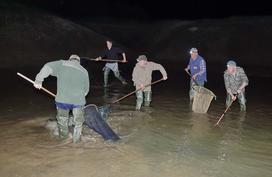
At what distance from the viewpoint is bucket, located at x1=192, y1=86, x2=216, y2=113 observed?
12531 mm

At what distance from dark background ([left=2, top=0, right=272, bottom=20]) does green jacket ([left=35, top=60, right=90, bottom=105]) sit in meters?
37.6

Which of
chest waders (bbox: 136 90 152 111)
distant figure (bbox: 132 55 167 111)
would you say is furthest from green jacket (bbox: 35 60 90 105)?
chest waders (bbox: 136 90 152 111)

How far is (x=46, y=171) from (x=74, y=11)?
41750mm

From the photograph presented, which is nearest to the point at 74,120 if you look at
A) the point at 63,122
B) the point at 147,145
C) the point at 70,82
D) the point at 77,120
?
the point at 77,120

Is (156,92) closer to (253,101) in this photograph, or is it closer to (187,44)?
(253,101)

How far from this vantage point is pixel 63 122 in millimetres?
9172

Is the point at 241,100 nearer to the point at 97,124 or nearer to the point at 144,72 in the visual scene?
the point at 144,72

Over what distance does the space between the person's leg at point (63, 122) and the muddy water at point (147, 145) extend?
23 centimetres

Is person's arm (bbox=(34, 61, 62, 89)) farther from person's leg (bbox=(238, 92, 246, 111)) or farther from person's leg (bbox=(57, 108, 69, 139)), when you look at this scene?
person's leg (bbox=(238, 92, 246, 111))

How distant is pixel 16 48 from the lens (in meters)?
26.2

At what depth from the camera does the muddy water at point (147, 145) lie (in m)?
7.69

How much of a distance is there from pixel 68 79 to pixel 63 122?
111cm

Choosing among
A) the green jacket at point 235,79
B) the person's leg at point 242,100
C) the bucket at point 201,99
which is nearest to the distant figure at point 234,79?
the green jacket at point 235,79

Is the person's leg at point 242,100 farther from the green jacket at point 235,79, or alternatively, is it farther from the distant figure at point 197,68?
the distant figure at point 197,68
